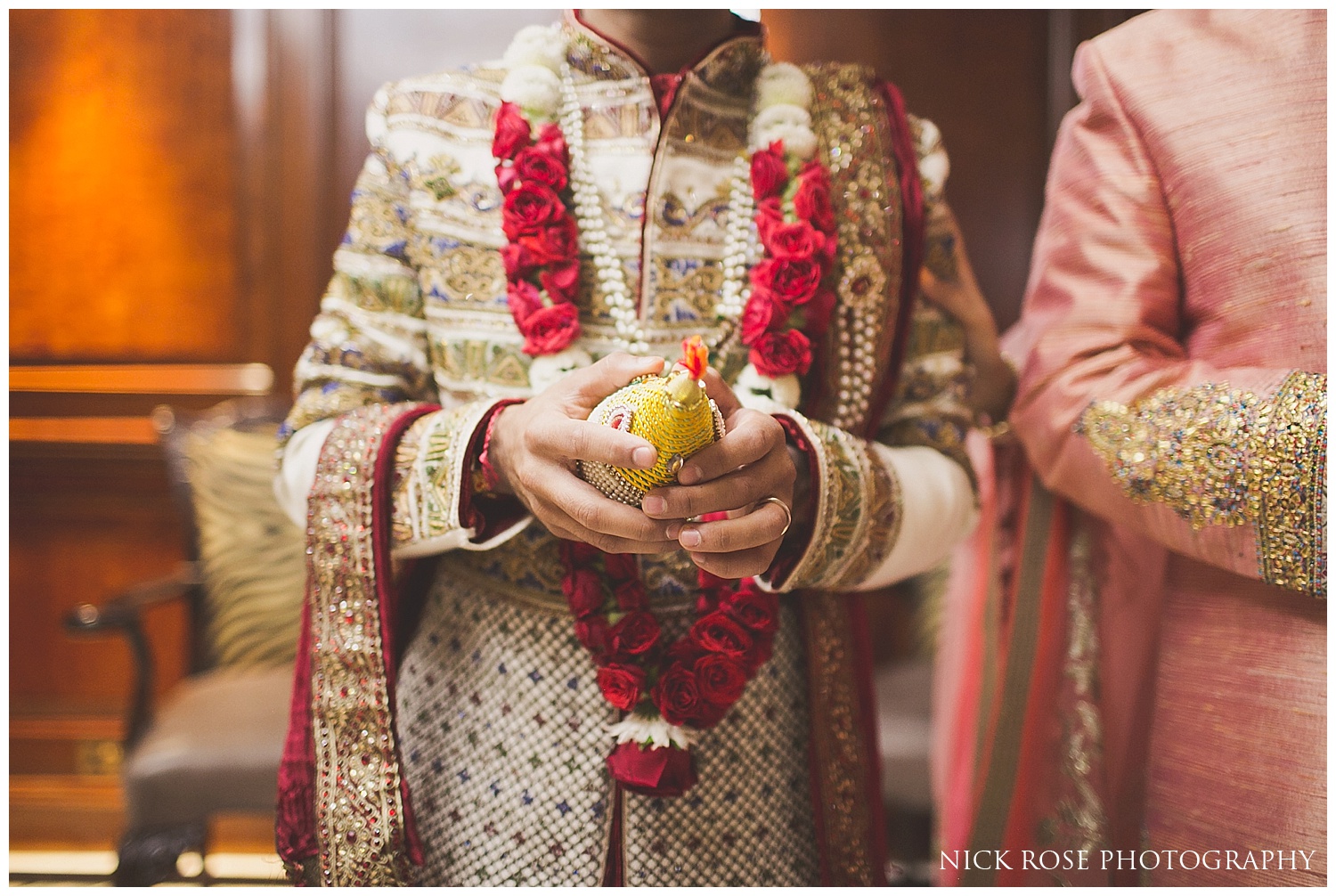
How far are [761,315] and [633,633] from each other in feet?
0.86

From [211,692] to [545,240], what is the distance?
1.25m

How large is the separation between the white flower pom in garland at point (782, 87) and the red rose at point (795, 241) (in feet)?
0.40

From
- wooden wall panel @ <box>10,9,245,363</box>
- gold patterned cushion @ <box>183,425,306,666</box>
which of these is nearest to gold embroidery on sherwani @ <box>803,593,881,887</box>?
wooden wall panel @ <box>10,9,245,363</box>

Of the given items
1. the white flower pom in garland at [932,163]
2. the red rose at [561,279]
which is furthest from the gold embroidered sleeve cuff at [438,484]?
the white flower pom in garland at [932,163]

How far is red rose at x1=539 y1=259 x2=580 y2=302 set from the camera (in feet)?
2.31

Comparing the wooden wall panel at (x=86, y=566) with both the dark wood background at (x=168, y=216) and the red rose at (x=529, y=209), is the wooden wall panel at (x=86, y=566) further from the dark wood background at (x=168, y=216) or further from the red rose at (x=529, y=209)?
the red rose at (x=529, y=209)

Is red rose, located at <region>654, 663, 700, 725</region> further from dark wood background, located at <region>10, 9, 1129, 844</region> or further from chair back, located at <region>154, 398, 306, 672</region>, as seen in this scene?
chair back, located at <region>154, 398, 306, 672</region>

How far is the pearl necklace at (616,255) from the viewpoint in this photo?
2.38ft

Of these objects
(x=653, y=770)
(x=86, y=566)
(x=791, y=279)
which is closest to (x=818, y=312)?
(x=791, y=279)

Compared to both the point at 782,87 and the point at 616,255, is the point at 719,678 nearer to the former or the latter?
the point at 616,255

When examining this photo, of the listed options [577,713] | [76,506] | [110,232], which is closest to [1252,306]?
[577,713]

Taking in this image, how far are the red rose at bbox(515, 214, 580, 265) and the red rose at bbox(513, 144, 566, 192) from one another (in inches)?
1.1

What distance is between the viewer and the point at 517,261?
2.31 ft

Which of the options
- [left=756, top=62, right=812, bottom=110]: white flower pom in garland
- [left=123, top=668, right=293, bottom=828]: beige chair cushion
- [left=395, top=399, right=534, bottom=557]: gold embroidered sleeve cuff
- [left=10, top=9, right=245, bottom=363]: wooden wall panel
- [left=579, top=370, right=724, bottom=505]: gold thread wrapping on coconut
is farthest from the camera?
[left=123, top=668, right=293, bottom=828]: beige chair cushion
